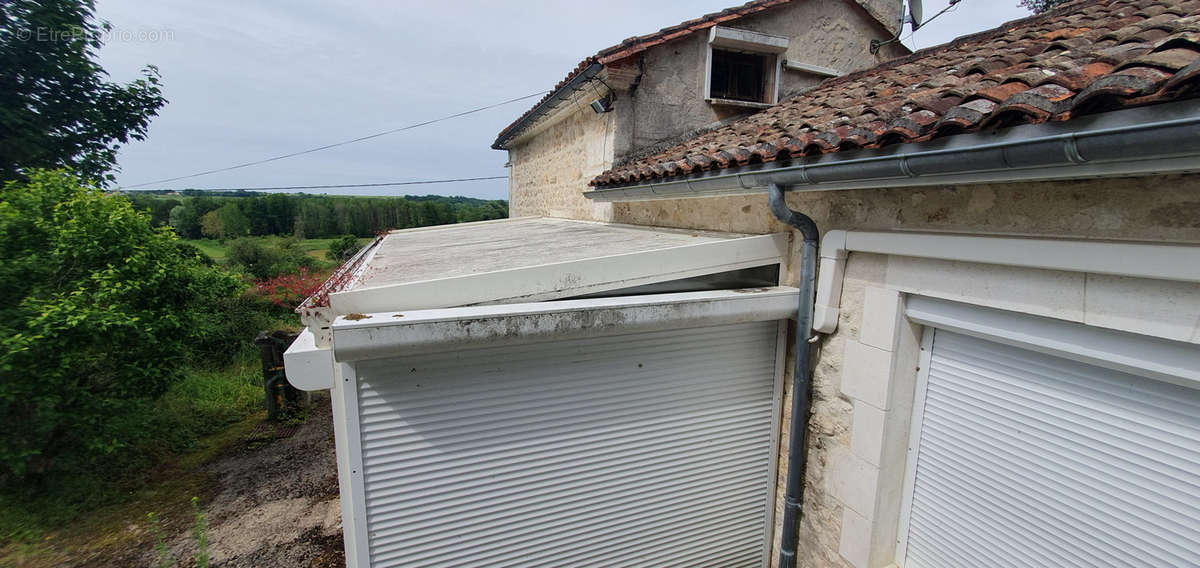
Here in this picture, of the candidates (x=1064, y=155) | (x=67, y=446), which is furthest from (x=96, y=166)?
(x=1064, y=155)

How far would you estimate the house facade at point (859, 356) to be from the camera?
206 cm

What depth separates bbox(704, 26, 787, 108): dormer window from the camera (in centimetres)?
717

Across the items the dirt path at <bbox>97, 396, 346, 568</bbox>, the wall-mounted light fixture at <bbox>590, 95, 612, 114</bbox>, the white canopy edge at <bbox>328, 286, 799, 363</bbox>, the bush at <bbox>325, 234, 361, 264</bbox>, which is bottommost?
the dirt path at <bbox>97, 396, 346, 568</bbox>

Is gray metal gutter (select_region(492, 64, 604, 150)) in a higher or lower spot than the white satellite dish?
lower

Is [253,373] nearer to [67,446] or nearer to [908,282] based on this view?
[67,446]

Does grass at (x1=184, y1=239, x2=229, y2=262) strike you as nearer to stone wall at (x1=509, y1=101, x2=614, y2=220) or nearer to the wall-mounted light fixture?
stone wall at (x1=509, y1=101, x2=614, y2=220)

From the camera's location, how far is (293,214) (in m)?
45.2

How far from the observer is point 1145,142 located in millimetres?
1647

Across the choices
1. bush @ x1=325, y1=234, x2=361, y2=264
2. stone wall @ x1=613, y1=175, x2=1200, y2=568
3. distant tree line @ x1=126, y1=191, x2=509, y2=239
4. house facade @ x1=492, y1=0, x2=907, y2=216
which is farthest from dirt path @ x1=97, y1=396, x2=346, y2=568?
distant tree line @ x1=126, y1=191, x2=509, y2=239

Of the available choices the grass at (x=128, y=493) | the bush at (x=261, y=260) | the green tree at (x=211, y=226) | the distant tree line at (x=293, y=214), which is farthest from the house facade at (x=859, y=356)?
the green tree at (x=211, y=226)

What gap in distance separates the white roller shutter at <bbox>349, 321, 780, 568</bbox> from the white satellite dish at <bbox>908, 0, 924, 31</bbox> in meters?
8.01

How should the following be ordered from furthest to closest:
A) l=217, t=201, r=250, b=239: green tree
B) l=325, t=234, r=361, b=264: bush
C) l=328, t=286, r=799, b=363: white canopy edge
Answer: l=217, t=201, r=250, b=239: green tree < l=325, t=234, r=361, b=264: bush < l=328, t=286, r=799, b=363: white canopy edge

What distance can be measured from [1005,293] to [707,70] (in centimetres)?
578

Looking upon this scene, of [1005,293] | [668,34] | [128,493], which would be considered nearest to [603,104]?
[668,34]
